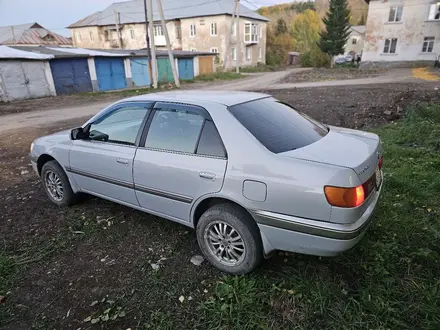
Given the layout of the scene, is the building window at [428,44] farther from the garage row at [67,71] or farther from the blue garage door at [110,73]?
the blue garage door at [110,73]

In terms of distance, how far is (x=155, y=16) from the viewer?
4191 cm

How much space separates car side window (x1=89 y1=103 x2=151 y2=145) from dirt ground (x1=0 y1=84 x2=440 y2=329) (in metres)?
1.07

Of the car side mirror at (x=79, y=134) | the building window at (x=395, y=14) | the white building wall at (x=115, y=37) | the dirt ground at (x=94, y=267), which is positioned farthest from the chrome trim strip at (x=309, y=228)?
the white building wall at (x=115, y=37)

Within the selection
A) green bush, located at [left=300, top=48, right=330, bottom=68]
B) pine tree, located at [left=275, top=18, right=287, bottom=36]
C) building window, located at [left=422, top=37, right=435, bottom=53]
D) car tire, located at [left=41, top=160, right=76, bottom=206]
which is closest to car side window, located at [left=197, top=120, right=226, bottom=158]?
car tire, located at [left=41, top=160, right=76, bottom=206]

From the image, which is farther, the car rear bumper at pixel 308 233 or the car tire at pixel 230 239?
the car tire at pixel 230 239

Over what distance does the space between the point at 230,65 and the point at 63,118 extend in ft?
101

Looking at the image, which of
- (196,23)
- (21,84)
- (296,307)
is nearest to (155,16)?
(196,23)

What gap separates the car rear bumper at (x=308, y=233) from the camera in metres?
2.16

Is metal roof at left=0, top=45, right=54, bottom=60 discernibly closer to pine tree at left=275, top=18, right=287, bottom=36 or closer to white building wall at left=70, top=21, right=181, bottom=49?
white building wall at left=70, top=21, right=181, bottom=49

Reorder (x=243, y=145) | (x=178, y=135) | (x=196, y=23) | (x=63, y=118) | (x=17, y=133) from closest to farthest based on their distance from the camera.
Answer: (x=243, y=145)
(x=178, y=135)
(x=17, y=133)
(x=63, y=118)
(x=196, y=23)

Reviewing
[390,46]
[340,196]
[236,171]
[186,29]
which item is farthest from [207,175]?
[186,29]

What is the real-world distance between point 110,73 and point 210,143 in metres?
22.9

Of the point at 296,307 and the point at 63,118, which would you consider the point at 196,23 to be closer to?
the point at 63,118

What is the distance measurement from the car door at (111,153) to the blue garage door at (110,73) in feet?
68.0
